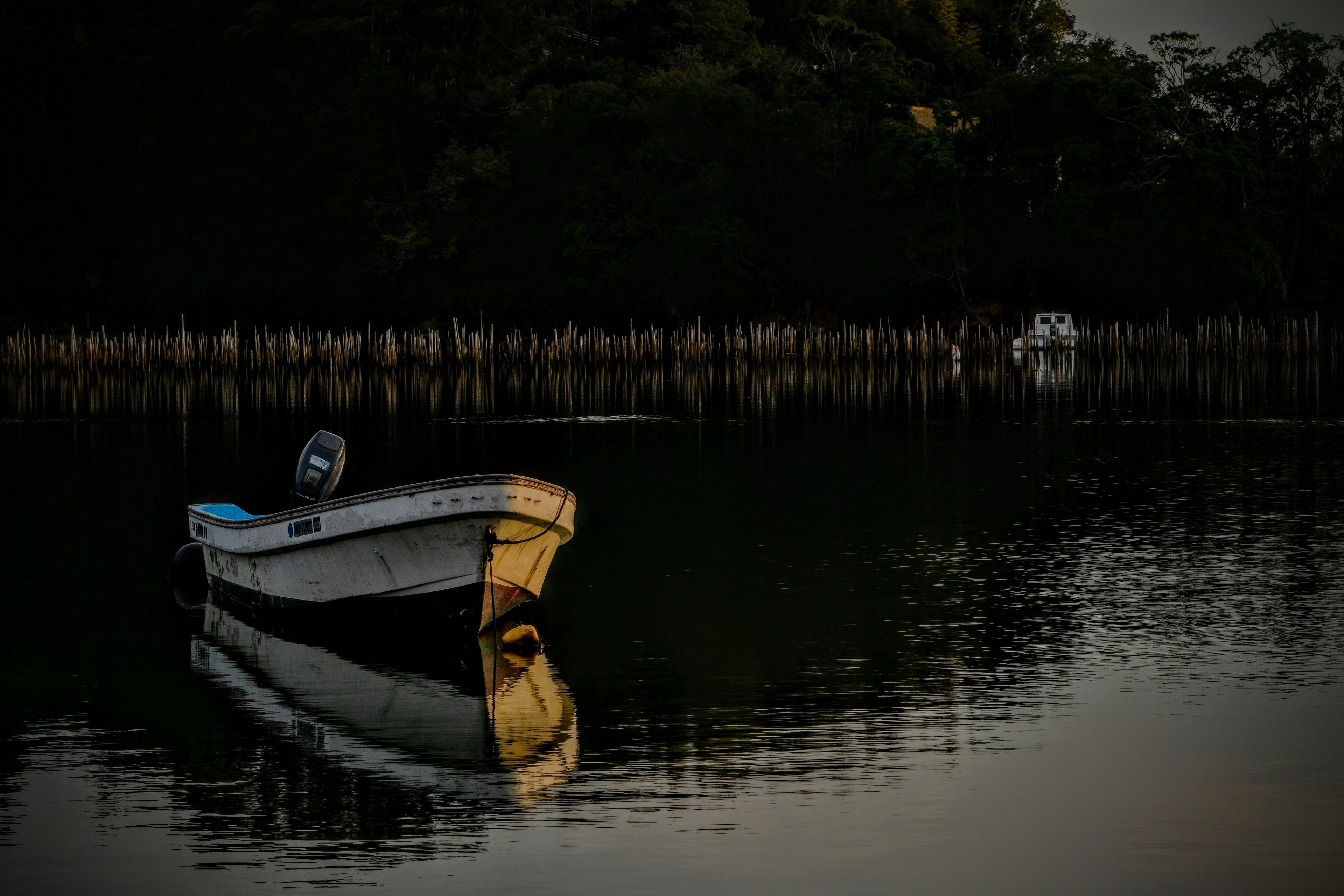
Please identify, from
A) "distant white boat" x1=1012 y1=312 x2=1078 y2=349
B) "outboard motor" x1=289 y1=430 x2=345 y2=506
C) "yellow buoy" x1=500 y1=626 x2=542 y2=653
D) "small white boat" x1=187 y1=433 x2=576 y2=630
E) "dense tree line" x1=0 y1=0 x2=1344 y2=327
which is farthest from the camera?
"distant white boat" x1=1012 y1=312 x2=1078 y2=349

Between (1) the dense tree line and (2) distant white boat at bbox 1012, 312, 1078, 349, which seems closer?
(1) the dense tree line

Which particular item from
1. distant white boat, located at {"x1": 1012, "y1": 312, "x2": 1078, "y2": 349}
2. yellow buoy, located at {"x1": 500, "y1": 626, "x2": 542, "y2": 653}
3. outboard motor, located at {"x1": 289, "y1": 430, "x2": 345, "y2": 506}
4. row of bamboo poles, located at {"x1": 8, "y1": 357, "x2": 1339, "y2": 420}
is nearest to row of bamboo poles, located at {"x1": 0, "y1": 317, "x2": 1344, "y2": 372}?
distant white boat, located at {"x1": 1012, "y1": 312, "x2": 1078, "y2": 349}

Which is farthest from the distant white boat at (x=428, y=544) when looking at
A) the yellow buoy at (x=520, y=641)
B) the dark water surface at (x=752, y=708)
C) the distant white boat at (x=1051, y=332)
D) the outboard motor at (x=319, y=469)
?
the distant white boat at (x=1051, y=332)

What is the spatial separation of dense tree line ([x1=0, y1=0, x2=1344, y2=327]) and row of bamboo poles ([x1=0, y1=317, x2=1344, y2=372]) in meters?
1.43

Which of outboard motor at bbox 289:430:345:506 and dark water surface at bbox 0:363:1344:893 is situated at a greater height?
outboard motor at bbox 289:430:345:506

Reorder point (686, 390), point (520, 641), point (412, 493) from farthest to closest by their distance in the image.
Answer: point (686, 390), point (520, 641), point (412, 493)

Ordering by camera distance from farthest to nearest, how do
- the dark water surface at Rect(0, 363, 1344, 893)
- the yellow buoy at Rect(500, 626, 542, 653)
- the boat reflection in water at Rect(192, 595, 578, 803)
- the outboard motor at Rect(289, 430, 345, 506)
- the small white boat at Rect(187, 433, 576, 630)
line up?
the outboard motor at Rect(289, 430, 345, 506) → the yellow buoy at Rect(500, 626, 542, 653) → the small white boat at Rect(187, 433, 576, 630) → the boat reflection in water at Rect(192, 595, 578, 803) → the dark water surface at Rect(0, 363, 1344, 893)

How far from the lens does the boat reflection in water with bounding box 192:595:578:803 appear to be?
1034 centimetres

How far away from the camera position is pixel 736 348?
222ft

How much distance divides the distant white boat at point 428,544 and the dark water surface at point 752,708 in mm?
467

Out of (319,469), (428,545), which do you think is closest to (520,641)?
(428,545)

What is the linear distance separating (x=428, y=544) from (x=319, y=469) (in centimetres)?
274

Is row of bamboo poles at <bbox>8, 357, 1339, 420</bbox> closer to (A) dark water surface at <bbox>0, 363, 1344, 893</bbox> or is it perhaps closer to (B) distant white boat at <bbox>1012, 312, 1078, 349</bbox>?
(B) distant white boat at <bbox>1012, 312, 1078, 349</bbox>

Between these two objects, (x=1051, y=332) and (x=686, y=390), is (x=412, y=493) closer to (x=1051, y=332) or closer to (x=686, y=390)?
(x=686, y=390)
